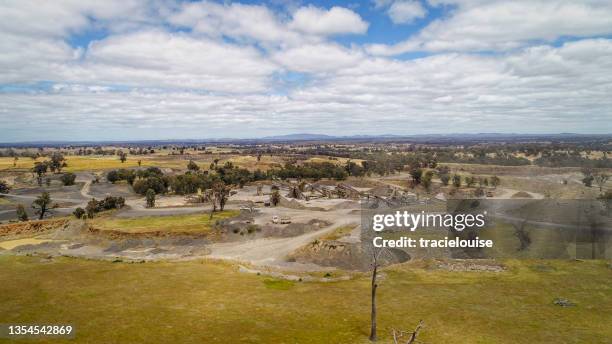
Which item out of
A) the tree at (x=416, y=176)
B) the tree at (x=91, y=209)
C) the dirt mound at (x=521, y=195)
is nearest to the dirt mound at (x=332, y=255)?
the tree at (x=91, y=209)

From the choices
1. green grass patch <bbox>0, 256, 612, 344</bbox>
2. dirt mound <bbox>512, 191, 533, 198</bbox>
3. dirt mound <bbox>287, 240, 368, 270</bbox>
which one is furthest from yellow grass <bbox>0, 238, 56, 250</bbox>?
dirt mound <bbox>512, 191, 533, 198</bbox>

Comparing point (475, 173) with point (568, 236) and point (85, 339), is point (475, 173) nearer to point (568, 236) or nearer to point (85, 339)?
point (568, 236)

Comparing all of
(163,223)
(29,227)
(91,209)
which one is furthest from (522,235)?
(29,227)

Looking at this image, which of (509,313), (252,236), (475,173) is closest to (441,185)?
(475,173)

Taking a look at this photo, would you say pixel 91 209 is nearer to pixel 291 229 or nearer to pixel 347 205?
pixel 291 229

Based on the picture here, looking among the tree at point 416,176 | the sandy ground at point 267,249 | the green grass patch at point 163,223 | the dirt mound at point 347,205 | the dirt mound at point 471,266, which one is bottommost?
the sandy ground at point 267,249

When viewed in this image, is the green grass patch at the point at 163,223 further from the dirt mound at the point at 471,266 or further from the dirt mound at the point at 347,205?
the dirt mound at the point at 471,266
